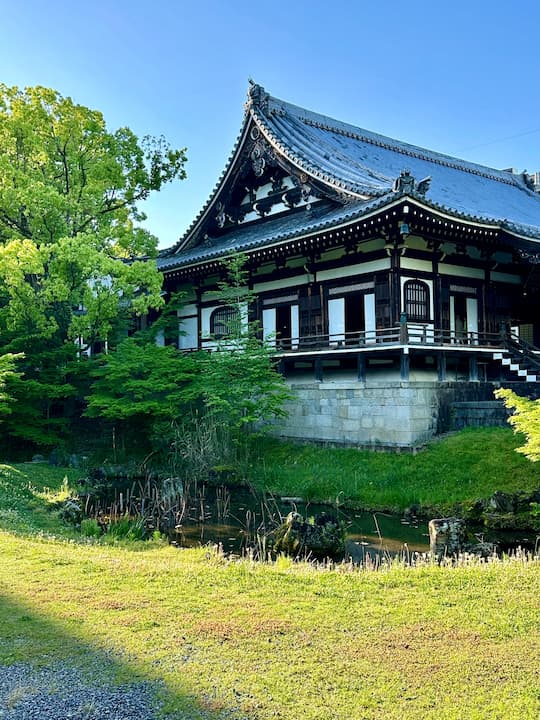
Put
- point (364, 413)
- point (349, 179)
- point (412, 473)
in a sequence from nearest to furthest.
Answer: point (412, 473) → point (364, 413) → point (349, 179)

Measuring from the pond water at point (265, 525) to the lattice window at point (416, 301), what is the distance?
6193 millimetres

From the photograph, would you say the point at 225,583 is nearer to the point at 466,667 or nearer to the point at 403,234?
the point at 466,667

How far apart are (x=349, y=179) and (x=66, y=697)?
17160mm

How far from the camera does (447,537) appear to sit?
956 centimetres

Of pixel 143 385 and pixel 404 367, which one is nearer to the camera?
pixel 404 367

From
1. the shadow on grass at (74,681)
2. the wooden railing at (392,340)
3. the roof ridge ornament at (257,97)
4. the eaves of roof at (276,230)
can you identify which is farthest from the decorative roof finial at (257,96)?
the shadow on grass at (74,681)

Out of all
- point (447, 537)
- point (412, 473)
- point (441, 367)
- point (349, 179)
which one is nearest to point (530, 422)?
point (447, 537)

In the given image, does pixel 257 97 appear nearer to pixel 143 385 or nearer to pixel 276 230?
pixel 276 230

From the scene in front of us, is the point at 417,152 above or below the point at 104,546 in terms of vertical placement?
above

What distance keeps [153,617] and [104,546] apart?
384 cm

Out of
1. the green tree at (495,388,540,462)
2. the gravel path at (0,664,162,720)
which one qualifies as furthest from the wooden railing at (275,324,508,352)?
the gravel path at (0,664,162,720)

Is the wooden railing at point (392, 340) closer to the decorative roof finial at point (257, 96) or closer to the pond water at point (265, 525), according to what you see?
the pond water at point (265, 525)

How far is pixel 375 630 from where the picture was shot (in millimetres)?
5402

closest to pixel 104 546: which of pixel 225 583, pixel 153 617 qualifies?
pixel 225 583
